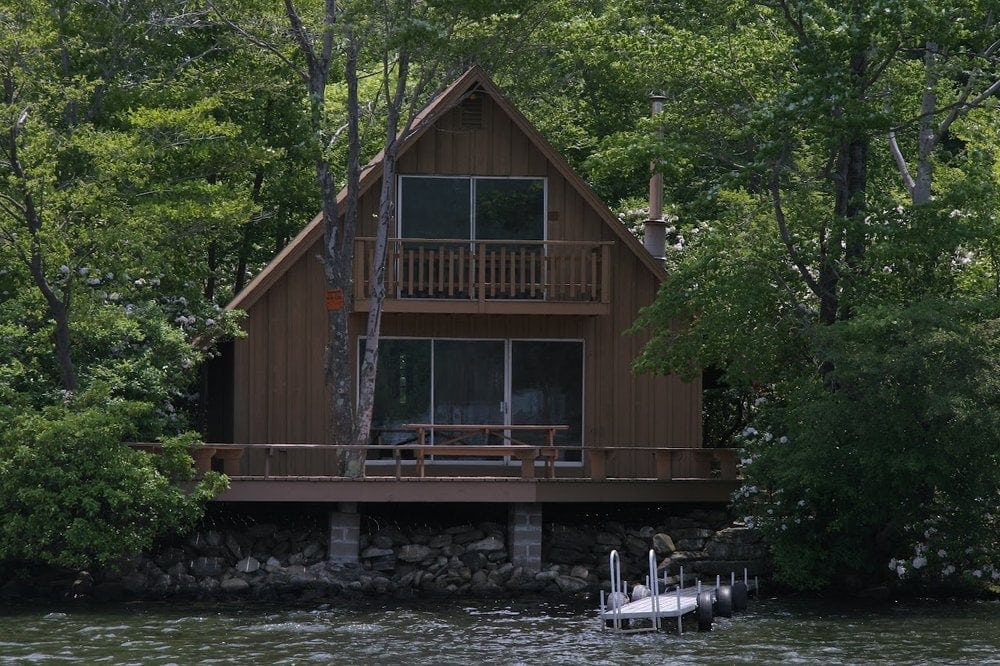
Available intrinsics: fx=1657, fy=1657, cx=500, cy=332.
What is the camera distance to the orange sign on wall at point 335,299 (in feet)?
78.6

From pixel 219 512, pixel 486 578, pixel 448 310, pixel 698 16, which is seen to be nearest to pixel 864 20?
pixel 698 16

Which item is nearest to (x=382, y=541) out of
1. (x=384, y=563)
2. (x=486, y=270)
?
(x=384, y=563)

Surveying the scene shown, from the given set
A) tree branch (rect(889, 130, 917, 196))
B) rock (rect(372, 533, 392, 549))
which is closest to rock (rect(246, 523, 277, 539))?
rock (rect(372, 533, 392, 549))

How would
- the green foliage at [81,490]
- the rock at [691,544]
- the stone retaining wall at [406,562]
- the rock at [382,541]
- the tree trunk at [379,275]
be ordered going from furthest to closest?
the tree trunk at [379,275] → the rock at [691,544] → the rock at [382,541] → the stone retaining wall at [406,562] → the green foliage at [81,490]

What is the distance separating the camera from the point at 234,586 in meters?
21.9

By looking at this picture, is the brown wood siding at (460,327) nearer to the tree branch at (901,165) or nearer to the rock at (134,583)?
the rock at (134,583)

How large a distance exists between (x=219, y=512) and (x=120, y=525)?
8.15 ft

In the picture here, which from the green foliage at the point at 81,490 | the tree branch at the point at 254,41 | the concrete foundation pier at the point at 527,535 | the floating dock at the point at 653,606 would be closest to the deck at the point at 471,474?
the concrete foundation pier at the point at 527,535

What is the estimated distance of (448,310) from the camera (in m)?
24.4

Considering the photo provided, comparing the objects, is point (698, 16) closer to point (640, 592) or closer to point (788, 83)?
point (788, 83)

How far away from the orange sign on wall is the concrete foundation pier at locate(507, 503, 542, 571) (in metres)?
3.90

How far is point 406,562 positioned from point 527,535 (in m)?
1.71

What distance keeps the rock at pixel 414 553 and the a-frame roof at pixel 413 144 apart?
4700 millimetres

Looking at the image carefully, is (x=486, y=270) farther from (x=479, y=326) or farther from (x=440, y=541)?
(x=440, y=541)
